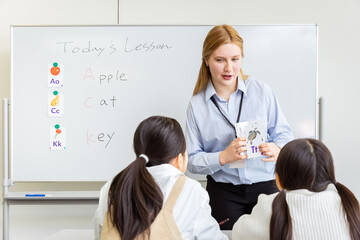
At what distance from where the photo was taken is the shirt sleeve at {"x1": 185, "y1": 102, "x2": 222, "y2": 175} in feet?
6.15

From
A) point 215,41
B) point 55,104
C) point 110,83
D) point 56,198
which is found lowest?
point 56,198

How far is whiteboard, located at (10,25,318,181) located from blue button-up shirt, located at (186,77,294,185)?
68 cm

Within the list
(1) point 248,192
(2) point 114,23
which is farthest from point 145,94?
(1) point 248,192

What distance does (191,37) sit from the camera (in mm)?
2707

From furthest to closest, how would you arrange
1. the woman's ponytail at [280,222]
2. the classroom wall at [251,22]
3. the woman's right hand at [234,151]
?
the classroom wall at [251,22], the woman's right hand at [234,151], the woman's ponytail at [280,222]

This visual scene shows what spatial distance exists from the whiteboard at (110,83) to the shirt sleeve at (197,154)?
26.6 inches

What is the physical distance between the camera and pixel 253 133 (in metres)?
1.87

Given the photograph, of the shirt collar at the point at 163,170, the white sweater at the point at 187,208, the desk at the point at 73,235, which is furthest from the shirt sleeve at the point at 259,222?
the desk at the point at 73,235

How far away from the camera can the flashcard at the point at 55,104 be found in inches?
106

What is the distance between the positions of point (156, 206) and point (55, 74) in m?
1.73

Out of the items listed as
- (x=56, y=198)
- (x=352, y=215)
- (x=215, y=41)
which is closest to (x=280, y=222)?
(x=352, y=215)

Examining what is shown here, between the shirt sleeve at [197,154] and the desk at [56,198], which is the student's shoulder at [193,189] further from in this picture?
the desk at [56,198]

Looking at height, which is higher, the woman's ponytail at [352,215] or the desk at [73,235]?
the woman's ponytail at [352,215]

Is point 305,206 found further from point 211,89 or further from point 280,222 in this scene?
point 211,89
